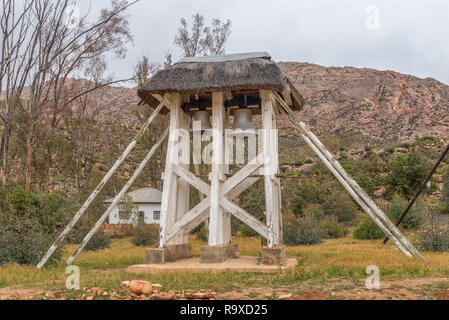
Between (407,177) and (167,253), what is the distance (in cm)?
2361

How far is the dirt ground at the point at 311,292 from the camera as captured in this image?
559cm

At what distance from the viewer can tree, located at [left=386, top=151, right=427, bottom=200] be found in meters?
28.2

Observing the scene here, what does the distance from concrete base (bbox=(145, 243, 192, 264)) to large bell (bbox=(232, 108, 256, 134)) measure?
2.90 meters

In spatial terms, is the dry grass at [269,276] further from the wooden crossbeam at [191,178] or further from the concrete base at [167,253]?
the wooden crossbeam at [191,178]

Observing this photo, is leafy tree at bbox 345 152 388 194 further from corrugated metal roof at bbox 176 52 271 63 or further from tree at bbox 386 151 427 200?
corrugated metal roof at bbox 176 52 271 63

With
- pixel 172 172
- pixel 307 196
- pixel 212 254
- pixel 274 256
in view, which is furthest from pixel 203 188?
pixel 307 196

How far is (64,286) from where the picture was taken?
6.64 meters

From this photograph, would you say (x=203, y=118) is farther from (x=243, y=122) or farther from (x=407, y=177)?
(x=407, y=177)

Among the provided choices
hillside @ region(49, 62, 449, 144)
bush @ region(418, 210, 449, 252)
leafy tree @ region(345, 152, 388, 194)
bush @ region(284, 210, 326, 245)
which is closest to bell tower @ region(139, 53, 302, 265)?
bush @ region(418, 210, 449, 252)

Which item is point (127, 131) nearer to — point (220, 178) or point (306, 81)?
point (220, 178)

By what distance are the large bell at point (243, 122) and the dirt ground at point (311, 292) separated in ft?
12.0

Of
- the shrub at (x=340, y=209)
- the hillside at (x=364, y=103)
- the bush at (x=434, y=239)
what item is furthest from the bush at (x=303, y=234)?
the hillside at (x=364, y=103)

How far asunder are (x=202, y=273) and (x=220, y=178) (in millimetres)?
2247
